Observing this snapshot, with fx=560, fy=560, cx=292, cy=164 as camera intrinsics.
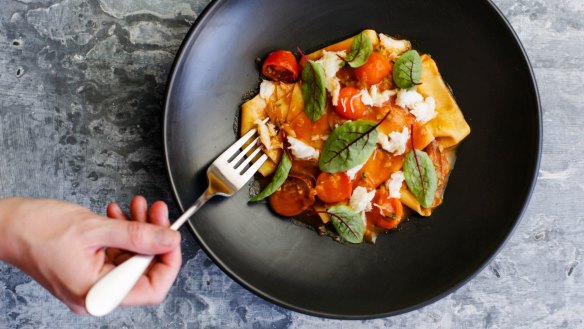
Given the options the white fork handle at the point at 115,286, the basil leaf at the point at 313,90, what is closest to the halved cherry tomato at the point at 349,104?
the basil leaf at the point at 313,90

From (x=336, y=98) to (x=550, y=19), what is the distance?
1170 millimetres

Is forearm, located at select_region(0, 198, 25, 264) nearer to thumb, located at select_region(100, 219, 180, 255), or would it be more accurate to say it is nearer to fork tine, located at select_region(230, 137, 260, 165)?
thumb, located at select_region(100, 219, 180, 255)

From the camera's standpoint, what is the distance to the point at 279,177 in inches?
89.0

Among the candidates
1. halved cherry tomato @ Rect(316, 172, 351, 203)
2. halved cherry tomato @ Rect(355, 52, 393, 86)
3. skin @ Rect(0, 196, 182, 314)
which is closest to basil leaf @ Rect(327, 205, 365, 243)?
halved cherry tomato @ Rect(316, 172, 351, 203)

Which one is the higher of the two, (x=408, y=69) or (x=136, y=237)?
(x=408, y=69)

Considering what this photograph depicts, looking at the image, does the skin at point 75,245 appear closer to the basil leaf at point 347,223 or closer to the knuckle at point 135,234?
the knuckle at point 135,234

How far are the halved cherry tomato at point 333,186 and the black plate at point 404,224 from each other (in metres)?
0.21

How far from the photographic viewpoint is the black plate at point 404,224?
2.25 metres

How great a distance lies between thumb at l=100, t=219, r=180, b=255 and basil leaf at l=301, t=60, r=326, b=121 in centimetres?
87

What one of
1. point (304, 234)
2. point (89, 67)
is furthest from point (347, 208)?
point (89, 67)

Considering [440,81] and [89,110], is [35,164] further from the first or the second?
[440,81]

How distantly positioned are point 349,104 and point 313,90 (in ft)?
0.52

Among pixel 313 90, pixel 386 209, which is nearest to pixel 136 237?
pixel 313 90

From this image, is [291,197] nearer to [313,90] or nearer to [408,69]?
[313,90]
